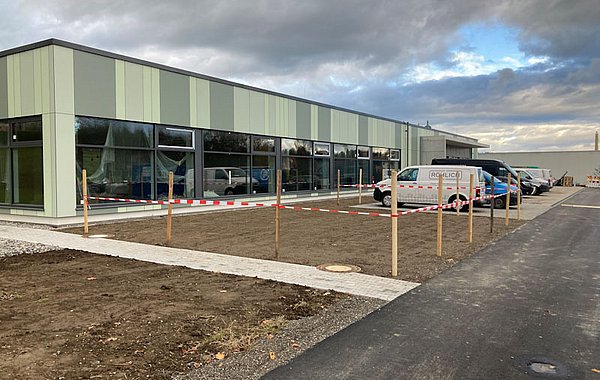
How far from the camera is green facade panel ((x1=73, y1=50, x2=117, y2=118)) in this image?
48.8 ft

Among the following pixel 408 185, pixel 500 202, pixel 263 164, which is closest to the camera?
pixel 408 185

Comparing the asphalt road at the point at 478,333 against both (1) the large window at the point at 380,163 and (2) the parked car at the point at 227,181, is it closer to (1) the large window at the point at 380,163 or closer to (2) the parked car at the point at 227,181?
(2) the parked car at the point at 227,181

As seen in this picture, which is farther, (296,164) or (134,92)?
(296,164)

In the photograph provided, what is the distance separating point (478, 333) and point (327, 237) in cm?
709

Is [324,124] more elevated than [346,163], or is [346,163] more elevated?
[324,124]

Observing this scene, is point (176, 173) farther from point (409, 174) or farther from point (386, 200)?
point (409, 174)

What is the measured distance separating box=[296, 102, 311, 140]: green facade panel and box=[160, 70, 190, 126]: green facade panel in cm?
822

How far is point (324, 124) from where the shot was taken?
2806cm

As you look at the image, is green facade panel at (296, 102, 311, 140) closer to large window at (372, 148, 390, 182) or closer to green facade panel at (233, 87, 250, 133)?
green facade panel at (233, 87, 250, 133)

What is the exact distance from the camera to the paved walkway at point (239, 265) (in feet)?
22.7

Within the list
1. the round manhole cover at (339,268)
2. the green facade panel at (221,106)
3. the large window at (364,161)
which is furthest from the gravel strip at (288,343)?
the large window at (364,161)

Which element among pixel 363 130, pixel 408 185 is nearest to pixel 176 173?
pixel 408 185

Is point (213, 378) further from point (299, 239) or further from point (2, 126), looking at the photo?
point (2, 126)

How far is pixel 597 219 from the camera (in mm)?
17562
